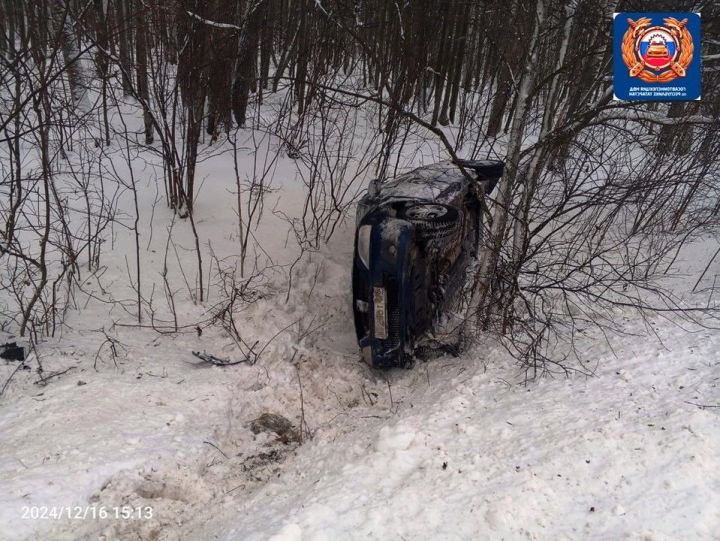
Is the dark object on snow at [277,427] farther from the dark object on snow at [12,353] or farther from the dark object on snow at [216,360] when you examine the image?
the dark object on snow at [12,353]

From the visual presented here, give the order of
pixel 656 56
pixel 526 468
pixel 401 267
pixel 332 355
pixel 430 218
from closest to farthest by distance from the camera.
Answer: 1. pixel 526 468
2. pixel 401 267
3. pixel 430 218
4. pixel 656 56
5. pixel 332 355

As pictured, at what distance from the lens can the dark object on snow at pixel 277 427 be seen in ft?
11.8

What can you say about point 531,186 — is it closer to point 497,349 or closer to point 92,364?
point 497,349

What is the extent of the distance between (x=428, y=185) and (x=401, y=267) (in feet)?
4.09

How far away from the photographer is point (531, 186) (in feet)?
13.0

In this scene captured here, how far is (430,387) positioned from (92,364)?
2.55 m

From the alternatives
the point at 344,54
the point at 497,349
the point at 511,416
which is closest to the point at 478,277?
the point at 497,349

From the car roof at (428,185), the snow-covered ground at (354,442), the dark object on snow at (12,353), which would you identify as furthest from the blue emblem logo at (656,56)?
the dark object on snow at (12,353)

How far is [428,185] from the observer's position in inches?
188

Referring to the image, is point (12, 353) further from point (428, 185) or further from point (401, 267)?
point (428, 185)

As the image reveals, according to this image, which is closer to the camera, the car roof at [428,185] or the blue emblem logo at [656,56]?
the blue emblem logo at [656,56]

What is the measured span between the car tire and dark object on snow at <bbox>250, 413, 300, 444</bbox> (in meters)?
1.69

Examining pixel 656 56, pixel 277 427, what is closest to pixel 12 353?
pixel 277 427

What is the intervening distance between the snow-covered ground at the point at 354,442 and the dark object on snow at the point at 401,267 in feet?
1.26
